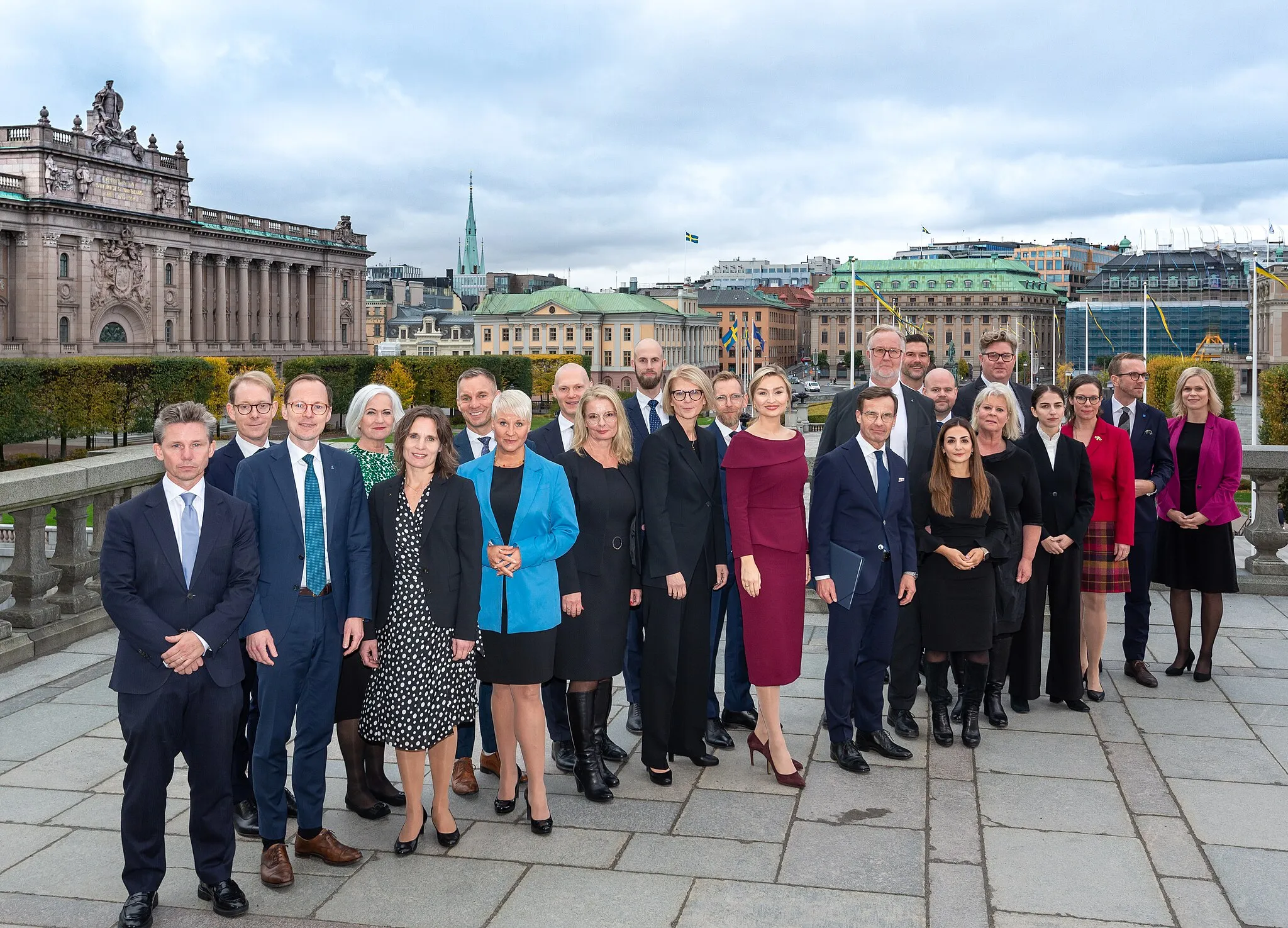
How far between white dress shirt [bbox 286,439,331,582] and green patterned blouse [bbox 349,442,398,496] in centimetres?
55

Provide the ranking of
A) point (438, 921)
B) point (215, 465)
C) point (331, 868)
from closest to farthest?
point (438, 921), point (331, 868), point (215, 465)

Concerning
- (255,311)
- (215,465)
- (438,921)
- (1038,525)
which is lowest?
(438,921)

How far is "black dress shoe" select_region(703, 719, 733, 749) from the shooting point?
724 cm

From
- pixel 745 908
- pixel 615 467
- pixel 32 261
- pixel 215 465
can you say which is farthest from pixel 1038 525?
pixel 32 261

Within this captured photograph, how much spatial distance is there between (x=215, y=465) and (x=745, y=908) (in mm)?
3427

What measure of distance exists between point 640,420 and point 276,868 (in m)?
3.84

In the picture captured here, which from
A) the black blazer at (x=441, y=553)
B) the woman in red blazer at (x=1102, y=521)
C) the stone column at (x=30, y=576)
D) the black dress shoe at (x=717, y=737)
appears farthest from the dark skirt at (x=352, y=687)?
the woman in red blazer at (x=1102, y=521)

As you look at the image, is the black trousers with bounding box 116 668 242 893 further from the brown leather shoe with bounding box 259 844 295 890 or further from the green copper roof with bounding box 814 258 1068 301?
the green copper roof with bounding box 814 258 1068 301

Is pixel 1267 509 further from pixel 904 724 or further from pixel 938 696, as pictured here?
pixel 904 724

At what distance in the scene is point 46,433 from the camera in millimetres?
45688

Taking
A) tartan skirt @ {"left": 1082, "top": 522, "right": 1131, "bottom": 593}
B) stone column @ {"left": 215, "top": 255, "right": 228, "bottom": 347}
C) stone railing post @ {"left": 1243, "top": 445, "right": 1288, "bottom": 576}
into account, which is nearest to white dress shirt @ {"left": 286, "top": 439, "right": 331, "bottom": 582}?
tartan skirt @ {"left": 1082, "top": 522, "right": 1131, "bottom": 593}

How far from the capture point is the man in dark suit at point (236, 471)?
585cm

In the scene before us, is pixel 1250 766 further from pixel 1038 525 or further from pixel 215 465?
pixel 215 465

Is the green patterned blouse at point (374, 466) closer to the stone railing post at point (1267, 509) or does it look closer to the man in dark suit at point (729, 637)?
the man in dark suit at point (729, 637)
